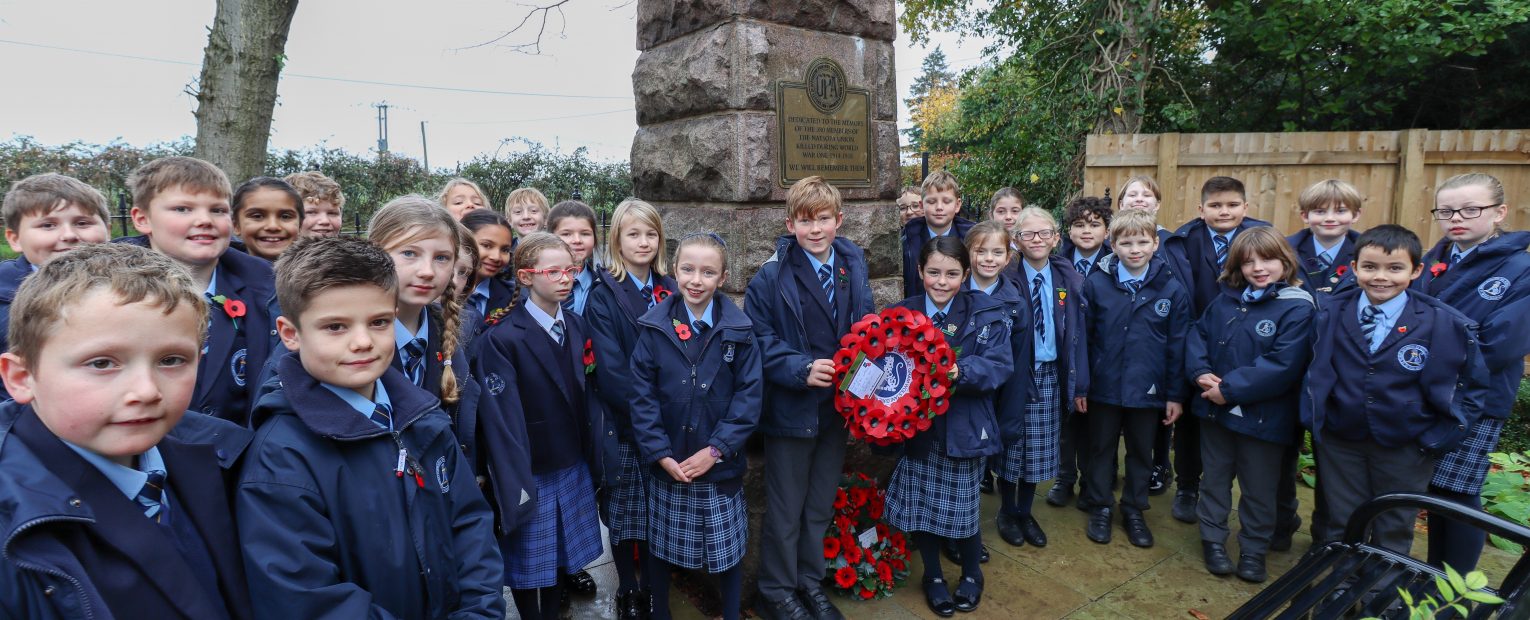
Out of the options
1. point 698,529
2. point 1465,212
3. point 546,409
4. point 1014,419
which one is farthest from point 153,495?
point 1465,212

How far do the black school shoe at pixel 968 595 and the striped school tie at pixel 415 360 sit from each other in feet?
7.38

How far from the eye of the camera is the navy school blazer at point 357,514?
1.38 metres

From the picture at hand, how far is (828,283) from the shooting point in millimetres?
3020

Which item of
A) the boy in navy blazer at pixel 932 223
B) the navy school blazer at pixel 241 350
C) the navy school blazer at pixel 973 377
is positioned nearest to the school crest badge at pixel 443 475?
the navy school blazer at pixel 241 350

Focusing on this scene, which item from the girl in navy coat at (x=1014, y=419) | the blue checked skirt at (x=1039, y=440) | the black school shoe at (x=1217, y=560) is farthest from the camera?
the blue checked skirt at (x=1039, y=440)

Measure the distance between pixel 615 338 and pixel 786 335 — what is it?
26.2 inches

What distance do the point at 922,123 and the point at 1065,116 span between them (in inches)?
891

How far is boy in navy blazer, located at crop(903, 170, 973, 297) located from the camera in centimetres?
391

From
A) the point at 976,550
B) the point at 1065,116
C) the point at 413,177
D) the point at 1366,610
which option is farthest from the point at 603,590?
the point at 413,177

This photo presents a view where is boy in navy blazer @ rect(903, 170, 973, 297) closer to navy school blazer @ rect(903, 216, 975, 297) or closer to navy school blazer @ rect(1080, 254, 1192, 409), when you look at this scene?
navy school blazer @ rect(903, 216, 975, 297)

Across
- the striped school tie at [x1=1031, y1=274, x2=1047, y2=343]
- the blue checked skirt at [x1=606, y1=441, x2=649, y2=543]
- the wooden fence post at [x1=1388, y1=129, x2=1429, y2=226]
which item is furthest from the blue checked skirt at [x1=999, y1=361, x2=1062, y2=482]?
the wooden fence post at [x1=1388, y1=129, x2=1429, y2=226]

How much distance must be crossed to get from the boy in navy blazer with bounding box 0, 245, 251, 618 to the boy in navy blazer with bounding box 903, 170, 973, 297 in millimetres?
3210

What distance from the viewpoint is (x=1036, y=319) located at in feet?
11.7

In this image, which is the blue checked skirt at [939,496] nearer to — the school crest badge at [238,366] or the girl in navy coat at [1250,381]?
the girl in navy coat at [1250,381]
